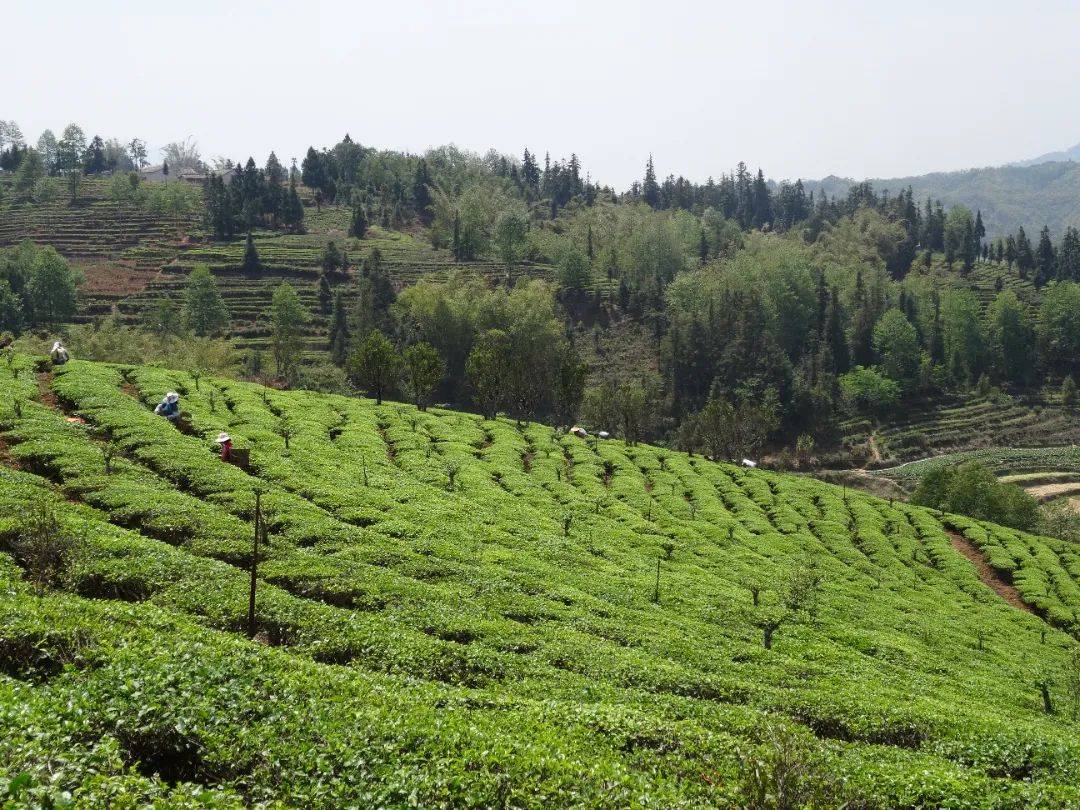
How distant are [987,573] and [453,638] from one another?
160ft

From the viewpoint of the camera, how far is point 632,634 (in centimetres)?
2367

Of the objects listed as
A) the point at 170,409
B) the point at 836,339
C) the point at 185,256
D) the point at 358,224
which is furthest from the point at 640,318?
the point at 170,409

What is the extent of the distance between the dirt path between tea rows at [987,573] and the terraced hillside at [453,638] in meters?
0.42

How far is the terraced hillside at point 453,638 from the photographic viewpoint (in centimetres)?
1191

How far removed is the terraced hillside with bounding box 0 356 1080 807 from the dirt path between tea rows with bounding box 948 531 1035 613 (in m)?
0.42

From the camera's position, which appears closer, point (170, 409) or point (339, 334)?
point (170, 409)

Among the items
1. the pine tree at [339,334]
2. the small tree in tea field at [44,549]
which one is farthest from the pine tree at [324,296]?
the small tree in tea field at [44,549]

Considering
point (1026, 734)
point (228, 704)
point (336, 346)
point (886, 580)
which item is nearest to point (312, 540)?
point (228, 704)

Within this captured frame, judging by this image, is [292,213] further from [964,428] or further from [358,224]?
[964,428]

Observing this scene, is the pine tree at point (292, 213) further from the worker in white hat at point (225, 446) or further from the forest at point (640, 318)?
the worker in white hat at point (225, 446)

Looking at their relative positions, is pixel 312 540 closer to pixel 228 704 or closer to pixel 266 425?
pixel 228 704

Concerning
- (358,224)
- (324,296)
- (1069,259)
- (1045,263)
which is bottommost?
(324,296)

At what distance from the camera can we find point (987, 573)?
5241 cm

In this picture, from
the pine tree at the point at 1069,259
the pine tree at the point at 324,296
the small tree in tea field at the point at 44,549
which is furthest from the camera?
the pine tree at the point at 1069,259
